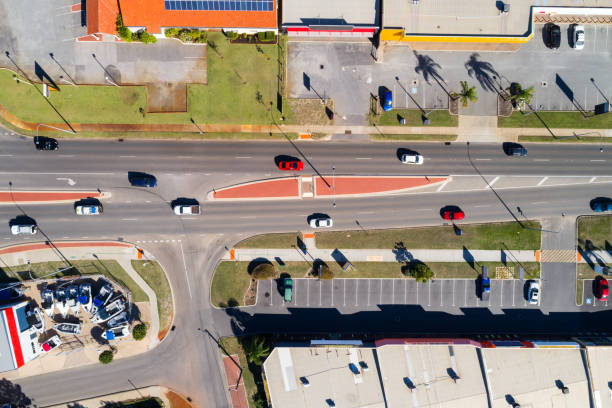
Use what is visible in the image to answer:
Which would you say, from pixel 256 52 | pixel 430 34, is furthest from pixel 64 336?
pixel 430 34

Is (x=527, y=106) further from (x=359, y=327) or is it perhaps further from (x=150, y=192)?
(x=150, y=192)

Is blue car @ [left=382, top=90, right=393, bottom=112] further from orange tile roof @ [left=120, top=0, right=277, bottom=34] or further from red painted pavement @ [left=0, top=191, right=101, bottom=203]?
red painted pavement @ [left=0, top=191, right=101, bottom=203]

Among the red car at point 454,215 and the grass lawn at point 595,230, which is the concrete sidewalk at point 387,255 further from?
the grass lawn at point 595,230

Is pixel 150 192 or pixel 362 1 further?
pixel 150 192

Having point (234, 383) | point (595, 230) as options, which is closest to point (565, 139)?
point (595, 230)

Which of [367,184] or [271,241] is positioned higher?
[367,184]

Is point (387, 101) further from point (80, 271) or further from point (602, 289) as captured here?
point (80, 271)

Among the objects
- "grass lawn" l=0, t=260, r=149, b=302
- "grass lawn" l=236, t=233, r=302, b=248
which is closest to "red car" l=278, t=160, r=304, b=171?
"grass lawn" l=236, t=233, r=302, b=248
